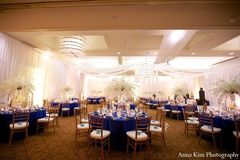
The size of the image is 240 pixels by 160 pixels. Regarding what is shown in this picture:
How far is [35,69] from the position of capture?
689 centimetres

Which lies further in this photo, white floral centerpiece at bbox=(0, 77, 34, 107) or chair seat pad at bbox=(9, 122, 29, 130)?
white floral centerpiece at bbox=(0, 77, 34, 107)

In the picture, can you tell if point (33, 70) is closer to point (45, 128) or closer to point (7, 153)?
point (45, 128)

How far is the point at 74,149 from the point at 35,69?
534 centimetres

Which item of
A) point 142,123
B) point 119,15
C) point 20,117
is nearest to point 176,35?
point 119,15

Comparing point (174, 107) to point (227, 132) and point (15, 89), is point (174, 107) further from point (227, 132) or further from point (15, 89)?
point (15, 89)

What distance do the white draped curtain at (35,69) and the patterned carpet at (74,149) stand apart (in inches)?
103

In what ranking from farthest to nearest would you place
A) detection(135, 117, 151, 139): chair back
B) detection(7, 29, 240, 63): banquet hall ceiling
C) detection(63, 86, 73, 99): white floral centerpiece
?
detection(63, 86, 73, 99): white floral centerpiece < detection(7, 29, 240, 63): banquet hall ceiling < detection(135, 117, 151, 139): chair back

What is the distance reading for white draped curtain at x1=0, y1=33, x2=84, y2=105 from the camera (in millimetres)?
5184

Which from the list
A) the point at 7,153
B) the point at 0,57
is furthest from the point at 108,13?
the point at 0,57

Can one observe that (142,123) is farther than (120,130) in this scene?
No

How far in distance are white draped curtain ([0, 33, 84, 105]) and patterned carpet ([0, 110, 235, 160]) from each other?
261 cm

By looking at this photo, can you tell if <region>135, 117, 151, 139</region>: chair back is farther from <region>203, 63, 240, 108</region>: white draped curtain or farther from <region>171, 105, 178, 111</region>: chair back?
<region>203, 63, 240, 108</region>: white draped curtain

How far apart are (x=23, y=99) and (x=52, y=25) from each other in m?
4.36

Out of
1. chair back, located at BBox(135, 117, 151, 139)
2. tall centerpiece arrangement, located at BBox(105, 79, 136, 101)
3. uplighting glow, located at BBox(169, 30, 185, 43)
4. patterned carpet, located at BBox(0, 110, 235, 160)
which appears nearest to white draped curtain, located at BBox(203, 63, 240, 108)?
uplighting glow, located at BBox(169, 30, 185, 43)
